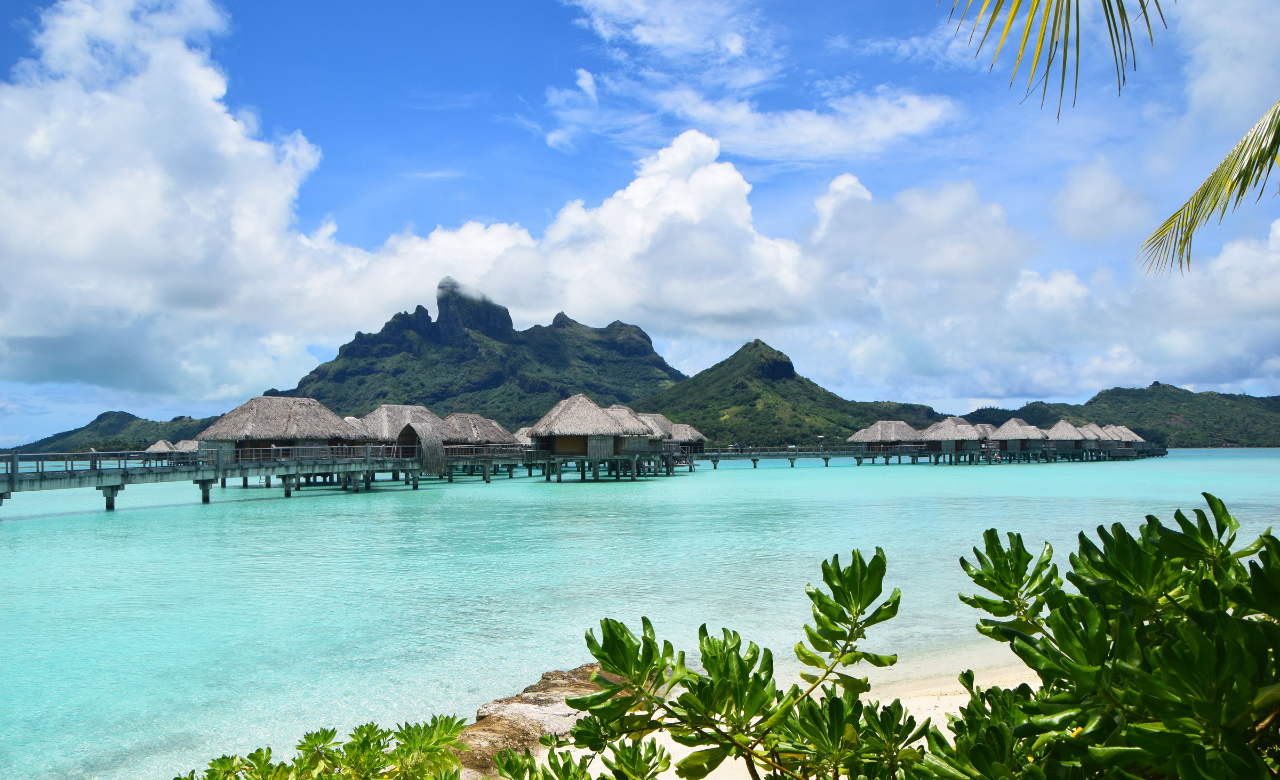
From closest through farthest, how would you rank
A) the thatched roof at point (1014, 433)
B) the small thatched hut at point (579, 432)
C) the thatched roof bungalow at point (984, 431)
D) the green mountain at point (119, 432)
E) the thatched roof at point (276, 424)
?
the thatched roof at point (276, 424) → the small thatched hut at point (579, 432) → the thatched roof bungalow at point (984, 431) → the thatched roof at point (1014, 433) → the green mountain at point (119, 432)

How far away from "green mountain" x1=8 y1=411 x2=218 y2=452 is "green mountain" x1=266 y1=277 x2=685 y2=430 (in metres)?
15.9

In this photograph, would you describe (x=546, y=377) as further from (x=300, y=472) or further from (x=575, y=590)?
(x=575, y=590)

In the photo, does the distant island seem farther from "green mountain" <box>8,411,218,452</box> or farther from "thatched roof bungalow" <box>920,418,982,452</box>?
"thatched roof bungalow" <box>920,418,982,452</box>

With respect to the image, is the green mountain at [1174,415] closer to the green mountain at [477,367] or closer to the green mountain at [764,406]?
the green mountain at [764,406]

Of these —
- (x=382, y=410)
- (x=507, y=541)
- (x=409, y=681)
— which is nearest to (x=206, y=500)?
(x=382, y=410)

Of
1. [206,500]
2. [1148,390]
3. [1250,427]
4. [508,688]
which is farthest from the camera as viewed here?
[1148,390]

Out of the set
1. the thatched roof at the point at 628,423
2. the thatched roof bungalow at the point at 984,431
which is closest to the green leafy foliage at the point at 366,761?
the thatched roof at the point at 628,423

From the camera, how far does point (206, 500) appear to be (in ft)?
78.9

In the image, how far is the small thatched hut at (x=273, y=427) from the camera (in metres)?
28.4

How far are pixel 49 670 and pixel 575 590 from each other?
5.78 metres

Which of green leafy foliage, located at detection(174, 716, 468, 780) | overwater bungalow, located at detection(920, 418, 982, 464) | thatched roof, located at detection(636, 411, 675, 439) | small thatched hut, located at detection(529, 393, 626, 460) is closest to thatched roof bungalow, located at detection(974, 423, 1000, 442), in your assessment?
overwater bungalow, located at detection(920, 418, 982, 464)

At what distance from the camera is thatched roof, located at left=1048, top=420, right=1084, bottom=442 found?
202ft

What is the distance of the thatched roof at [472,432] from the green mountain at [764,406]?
30.2 meters

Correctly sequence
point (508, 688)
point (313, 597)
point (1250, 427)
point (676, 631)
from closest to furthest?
1. point (508, 688)
2. point (676, 631)
3. point (313, 597)
4. point (1250, 427)
